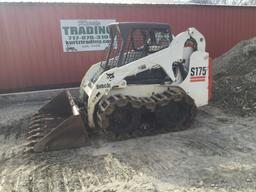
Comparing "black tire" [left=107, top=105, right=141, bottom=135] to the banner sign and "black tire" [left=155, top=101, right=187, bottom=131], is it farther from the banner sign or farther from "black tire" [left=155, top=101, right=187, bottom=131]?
the banner sign

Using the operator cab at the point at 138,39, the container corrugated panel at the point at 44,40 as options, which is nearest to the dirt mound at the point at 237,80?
the operator cab at the point at 138,39

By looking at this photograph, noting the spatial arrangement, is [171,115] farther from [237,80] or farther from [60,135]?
[237,80]

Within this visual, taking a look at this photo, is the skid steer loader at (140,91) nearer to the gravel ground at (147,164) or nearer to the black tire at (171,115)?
the black tire at (171,115)

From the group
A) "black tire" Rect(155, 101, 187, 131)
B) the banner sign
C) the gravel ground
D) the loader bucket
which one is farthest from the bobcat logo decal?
the banner sign

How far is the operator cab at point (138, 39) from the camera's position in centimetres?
555

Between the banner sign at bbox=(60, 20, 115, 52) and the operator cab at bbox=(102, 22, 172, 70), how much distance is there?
358 centimetres

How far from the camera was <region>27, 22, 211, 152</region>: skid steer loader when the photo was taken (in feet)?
17.1

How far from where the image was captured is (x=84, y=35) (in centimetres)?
938

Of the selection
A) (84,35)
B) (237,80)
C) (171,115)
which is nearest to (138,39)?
(171,115)

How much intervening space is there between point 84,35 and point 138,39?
3855mm

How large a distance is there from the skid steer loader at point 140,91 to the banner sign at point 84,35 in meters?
3.39

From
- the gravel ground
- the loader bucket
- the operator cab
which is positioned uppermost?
the operator cab

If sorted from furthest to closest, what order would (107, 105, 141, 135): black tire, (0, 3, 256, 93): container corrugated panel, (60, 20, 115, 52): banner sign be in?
1. (60, 20, 115, 52): banner sign
2. (0, 3, 256, 93): container corrugated panel
3. (107, 105, 141, 135): black tire

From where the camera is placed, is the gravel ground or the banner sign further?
the banner sign
